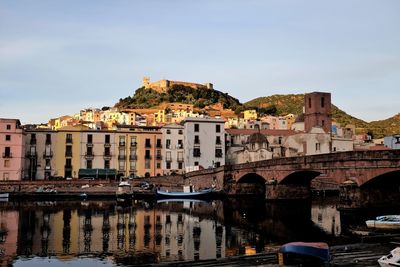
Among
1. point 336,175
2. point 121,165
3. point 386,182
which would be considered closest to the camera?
point 386,182

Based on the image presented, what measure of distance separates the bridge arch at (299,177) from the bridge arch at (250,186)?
34.6ft

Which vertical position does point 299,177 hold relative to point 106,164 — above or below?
below

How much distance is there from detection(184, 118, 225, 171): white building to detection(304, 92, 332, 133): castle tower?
2122 cm

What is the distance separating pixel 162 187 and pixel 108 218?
36039 mm

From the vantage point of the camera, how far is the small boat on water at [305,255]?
21547mm

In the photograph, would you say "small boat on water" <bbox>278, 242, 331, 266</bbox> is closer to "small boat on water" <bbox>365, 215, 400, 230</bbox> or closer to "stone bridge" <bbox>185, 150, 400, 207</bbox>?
"small boat on water" <bbox>365, 215, 400, 230</bbox>

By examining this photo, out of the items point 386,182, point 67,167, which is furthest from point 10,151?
point 386,182

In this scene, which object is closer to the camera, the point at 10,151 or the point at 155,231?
the point at 155,231

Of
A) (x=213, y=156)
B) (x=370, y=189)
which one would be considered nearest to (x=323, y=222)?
(x=370, y=189)

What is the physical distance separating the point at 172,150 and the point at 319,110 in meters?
33.3

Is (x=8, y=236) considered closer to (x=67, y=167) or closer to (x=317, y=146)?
(x=67, y=167)

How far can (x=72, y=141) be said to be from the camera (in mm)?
90750

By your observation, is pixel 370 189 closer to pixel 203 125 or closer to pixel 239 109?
pixel 203 125

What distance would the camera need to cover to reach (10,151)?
3366 inches
